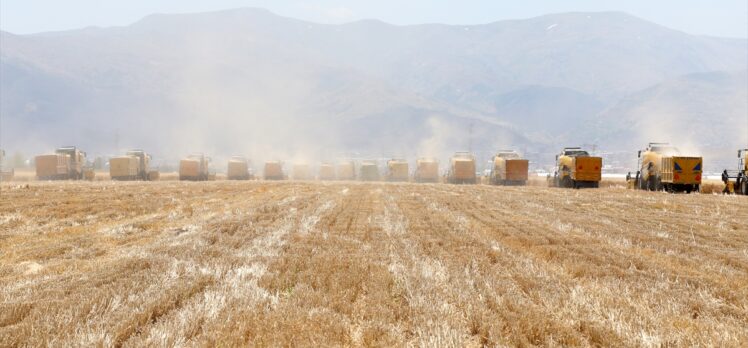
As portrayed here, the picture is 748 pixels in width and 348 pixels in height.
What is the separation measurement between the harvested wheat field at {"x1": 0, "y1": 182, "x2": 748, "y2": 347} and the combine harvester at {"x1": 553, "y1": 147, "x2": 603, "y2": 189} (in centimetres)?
2553

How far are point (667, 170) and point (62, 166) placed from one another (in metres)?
49.6

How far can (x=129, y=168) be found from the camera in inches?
2148

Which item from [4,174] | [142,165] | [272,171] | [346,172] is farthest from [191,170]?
[346,172]

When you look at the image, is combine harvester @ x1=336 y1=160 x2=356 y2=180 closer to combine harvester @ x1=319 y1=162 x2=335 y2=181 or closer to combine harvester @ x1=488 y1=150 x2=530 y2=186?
combine harvester @ x1=319 y1=162 x2=335 y2=181

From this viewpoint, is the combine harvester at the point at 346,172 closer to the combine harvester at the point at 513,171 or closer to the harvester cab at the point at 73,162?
the combine harvester at the point at 513,171

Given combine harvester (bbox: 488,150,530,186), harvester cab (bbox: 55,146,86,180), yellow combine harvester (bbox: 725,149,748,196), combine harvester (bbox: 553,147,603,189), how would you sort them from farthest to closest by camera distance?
harvester cab (bbox: 55,146,86,180), combine harvester (bbox: 488,150,530,186), combine harvester (bbox: 553,147,603,189), yellow combine harvester (bbox: 725,149,748,196)

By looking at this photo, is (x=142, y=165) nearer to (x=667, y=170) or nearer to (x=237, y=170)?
(x=237, y=170)

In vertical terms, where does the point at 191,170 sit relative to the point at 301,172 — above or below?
above

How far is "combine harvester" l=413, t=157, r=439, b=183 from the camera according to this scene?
193ft

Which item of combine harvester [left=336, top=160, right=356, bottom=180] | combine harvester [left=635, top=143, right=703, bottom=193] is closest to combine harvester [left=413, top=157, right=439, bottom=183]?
combine harvester [left=336, top=160, right=356, bottom=180]

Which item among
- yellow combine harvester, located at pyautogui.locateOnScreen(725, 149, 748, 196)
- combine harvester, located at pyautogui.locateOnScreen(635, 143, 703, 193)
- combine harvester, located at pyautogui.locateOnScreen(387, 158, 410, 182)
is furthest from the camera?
combine harvester, located at pyautogui.locateOnScreen(387, 158, 410, 182)

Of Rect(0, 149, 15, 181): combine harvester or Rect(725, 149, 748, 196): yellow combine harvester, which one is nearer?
Rect(725, 149, 748, 196): yellow combine harvester

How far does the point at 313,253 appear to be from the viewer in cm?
1062

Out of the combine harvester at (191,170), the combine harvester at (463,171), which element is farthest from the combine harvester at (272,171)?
the combine harvester at (463,171)
